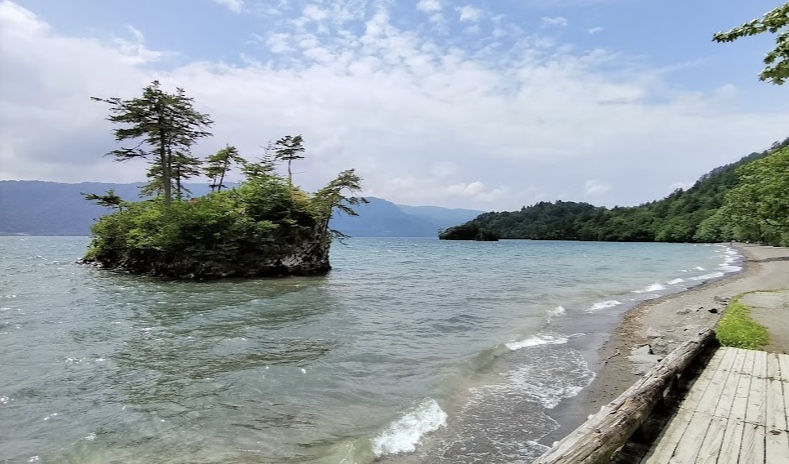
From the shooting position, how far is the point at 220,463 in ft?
22.2

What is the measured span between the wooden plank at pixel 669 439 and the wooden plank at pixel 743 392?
1.94 ft

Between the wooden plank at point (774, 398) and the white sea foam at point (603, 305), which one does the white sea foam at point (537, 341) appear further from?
the white sea foam at point (603, 305)

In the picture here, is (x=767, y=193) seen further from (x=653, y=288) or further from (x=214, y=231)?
(x=214, y=231)

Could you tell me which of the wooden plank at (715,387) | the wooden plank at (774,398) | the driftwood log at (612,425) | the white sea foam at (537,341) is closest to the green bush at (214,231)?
the white sea foam at (537,341)

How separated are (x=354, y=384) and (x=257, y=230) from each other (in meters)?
27.3

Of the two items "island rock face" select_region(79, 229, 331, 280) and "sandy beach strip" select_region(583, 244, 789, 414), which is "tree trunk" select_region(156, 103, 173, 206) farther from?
"sandy beach strip" select_region(583, 244, 789, 414)

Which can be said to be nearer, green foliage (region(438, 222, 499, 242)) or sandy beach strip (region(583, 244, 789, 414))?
sandy beach strip (region(583, 244, 789, 414))

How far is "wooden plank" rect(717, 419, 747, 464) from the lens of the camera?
16.5 feet

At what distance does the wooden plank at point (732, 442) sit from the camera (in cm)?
503

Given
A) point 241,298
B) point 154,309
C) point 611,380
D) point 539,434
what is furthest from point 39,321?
point 611,380

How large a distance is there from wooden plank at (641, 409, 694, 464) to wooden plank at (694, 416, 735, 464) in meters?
0.26

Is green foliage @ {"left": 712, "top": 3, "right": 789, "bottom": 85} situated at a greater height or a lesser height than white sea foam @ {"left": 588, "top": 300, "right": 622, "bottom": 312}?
greater

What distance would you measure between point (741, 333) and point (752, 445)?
699 centimetres

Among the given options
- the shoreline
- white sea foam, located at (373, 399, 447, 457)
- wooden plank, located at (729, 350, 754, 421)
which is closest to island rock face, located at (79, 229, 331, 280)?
the shoreline
